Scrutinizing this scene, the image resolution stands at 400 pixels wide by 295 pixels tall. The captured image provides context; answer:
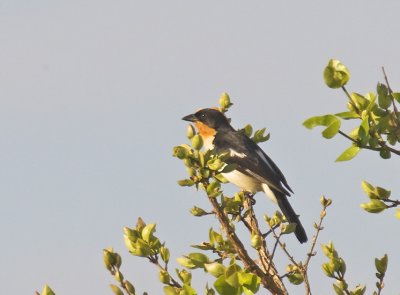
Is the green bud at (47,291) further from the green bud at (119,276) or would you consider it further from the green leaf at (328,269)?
the green leaf at (328,269)

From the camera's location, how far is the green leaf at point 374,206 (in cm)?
393

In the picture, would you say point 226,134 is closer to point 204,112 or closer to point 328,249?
point 204,112

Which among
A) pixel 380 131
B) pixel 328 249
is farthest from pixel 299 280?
pixel 380 131

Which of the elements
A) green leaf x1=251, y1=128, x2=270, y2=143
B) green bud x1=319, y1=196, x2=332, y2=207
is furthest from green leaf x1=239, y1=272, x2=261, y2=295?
green leaf x1=251, y1=128, x2=270, y2=143

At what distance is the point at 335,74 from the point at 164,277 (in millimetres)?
1274

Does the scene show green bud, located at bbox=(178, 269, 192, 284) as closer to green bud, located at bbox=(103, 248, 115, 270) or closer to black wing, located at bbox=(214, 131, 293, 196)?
green bud, located at bbox=(103, 248, 115, 270)

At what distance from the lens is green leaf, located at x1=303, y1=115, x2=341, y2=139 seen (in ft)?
10.8

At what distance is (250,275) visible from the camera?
3115 millimetres

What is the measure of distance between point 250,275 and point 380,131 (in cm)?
95

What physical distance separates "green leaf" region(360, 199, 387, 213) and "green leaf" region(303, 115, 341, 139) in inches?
29.7

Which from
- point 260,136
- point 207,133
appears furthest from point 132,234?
point 207,133

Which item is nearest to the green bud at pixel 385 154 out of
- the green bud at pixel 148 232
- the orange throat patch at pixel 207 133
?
the green bud at pixel 148 232

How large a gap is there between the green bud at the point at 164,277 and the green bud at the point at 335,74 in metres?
1.22

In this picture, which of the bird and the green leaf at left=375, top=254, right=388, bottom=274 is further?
the bird
